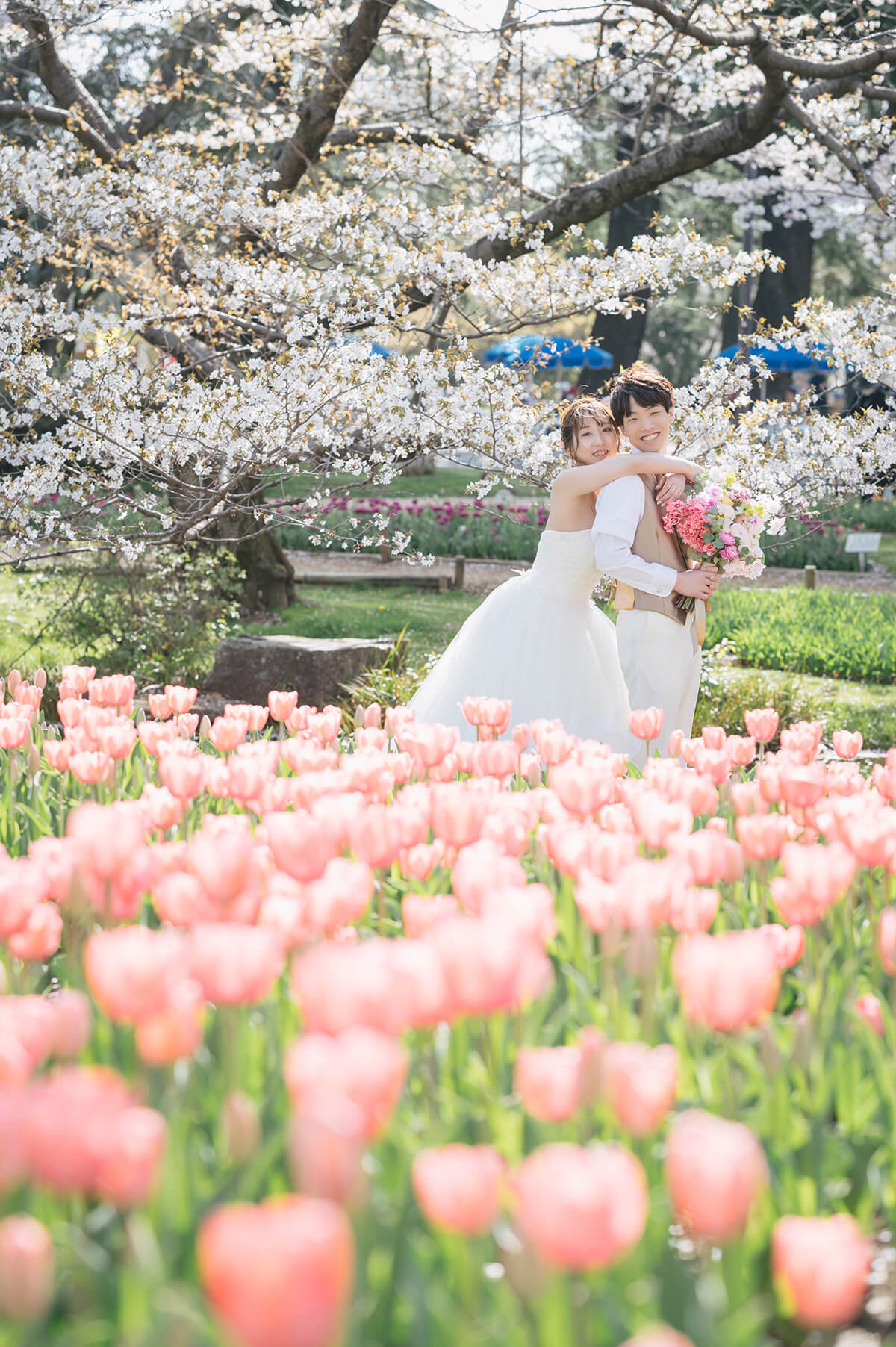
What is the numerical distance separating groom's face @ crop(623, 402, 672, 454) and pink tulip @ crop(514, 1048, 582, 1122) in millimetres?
4311

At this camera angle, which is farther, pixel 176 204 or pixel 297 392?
pixel 176 204

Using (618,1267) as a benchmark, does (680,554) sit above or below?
above

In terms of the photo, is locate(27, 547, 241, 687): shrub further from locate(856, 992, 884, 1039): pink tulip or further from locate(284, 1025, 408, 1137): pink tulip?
locate(284, 1025, 408, 1137): pink tulip

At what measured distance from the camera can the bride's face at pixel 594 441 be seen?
5281 millimetres

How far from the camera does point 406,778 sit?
2504 mm

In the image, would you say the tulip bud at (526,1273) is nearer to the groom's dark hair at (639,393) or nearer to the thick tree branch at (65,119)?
the groom's dark hair at (639,393)

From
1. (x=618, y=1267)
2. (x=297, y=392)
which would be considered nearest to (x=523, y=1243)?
(x=618, y=1267)

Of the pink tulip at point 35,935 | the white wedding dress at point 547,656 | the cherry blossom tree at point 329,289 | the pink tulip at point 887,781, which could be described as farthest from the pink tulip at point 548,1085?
the cherry blossom tree at point 329,289

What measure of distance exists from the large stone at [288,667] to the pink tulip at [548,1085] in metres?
6.73

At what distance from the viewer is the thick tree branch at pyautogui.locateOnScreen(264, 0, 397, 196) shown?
7504 millimetres

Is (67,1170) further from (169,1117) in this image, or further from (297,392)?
(297,392)

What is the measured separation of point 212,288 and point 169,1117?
23.9 feet

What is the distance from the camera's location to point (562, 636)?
18.0 ft

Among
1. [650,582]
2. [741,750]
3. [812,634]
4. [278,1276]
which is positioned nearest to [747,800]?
[741,750]
